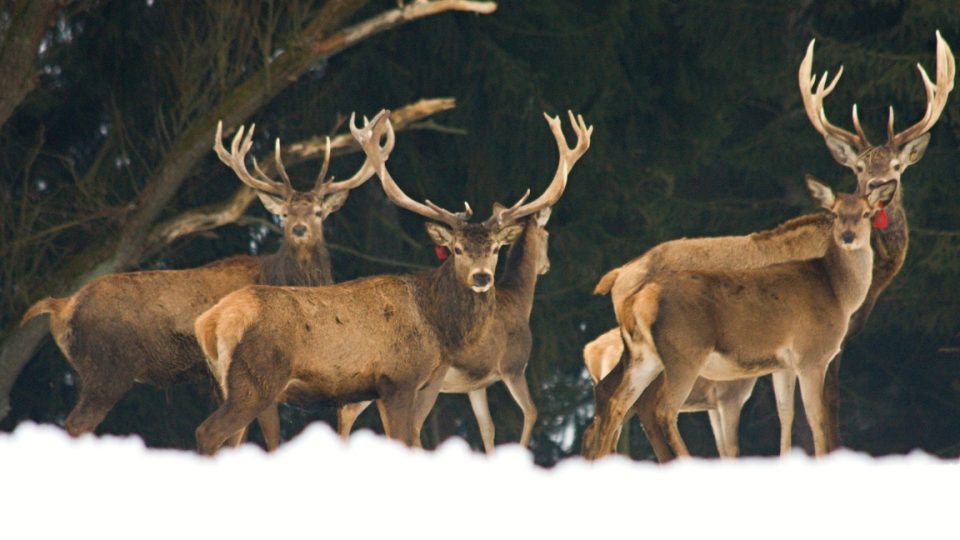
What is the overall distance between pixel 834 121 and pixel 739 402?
5902 mm

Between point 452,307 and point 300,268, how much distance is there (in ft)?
6.29

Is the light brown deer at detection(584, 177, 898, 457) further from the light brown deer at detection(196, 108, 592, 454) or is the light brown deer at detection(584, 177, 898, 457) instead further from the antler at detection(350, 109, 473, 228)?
the antler at detection(350, 109, 473, 228)

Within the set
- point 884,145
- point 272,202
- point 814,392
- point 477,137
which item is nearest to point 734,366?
point 814,392

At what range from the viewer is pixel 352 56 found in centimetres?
2147

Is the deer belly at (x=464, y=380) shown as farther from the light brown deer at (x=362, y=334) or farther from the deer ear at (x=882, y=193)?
the deer ear at (x=882, y=193)

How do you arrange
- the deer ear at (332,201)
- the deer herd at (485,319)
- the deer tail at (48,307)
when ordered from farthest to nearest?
the deer ear at (332,201) → the deer tail at (48,307) → the deer herd at (485,319)

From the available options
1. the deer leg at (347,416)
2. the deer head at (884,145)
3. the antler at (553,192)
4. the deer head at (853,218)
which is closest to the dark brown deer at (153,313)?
the deer leg at (347,416)

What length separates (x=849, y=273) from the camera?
46.7 ft

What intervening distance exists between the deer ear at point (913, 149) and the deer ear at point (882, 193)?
30 cm

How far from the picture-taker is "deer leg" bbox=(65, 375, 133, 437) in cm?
1493

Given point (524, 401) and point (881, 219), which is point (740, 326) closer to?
point (881, 219)

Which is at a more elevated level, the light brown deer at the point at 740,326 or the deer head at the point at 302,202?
the deer head at the point at 302,202

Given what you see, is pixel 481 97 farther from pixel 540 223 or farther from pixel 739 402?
pixel 739 402

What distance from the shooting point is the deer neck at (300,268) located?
15688 millimetres
